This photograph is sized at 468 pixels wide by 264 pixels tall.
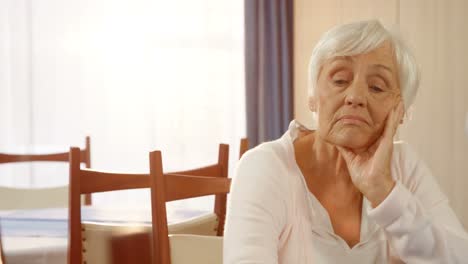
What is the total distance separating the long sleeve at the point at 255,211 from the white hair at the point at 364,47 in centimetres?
19

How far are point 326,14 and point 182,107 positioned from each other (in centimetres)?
102

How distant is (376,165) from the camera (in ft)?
4.20

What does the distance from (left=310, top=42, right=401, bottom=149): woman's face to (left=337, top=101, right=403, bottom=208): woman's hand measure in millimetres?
18

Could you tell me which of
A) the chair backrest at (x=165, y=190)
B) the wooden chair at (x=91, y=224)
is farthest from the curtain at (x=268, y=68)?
the chair backrest at (x=165, y=190)

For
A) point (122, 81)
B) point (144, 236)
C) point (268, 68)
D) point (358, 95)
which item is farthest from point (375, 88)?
point (268, 68)

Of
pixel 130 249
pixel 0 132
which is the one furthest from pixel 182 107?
pixel 130 249

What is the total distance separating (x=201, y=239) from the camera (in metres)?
1.38

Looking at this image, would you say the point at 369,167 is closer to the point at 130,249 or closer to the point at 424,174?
the point at 424,174

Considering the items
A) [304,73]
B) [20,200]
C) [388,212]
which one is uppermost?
[304,73]

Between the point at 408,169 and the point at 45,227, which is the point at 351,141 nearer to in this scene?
the point at 408,169

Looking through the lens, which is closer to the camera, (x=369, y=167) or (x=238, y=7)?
(x=369, y=167)

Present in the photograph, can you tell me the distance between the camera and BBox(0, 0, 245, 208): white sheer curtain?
3568 mm

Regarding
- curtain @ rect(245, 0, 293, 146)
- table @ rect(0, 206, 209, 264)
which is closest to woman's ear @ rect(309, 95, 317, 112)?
table @ rect(0, 206, 209, 264)

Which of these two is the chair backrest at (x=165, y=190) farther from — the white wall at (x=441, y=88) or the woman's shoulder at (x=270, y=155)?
the white wall at (x=441, y=88)
